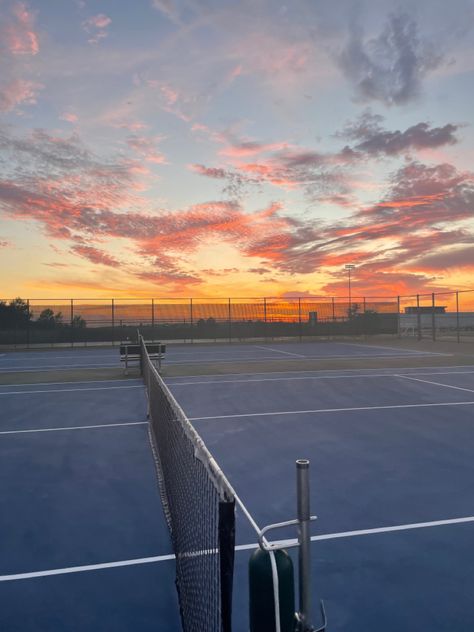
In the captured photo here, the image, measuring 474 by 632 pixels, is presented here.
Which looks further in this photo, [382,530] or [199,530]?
[382,530]

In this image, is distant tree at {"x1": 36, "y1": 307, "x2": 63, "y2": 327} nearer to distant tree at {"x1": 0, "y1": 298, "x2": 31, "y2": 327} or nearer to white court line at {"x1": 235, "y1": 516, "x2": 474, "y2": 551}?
distant tree at {"x1": 0, "y1": 298, "x2": 31, "y2": 327}

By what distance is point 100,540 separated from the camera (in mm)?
4480

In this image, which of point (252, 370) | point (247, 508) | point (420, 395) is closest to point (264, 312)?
point (252, 370)

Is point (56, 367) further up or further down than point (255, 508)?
further up

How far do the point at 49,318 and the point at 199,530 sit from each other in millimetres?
36152

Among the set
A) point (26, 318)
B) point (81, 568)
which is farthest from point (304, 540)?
A: point (26, 318)

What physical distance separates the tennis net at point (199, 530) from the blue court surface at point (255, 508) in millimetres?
240

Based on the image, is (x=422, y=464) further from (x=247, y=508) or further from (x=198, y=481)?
(x=198, y=481)

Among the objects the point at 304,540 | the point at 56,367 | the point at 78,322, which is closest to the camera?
the point at 304,540

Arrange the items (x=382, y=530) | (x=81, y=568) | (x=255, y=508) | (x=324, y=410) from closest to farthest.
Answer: (x=81, y=568) < (x=382, y=530) < (x=255, y=508) < (x=324, y=410)

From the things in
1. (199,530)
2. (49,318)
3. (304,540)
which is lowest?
(199,530)

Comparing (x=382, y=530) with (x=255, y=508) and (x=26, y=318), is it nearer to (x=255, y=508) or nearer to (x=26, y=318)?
(x=255, y=508)

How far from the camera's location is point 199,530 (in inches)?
140

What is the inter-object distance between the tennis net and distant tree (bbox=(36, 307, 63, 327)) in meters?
34.0
